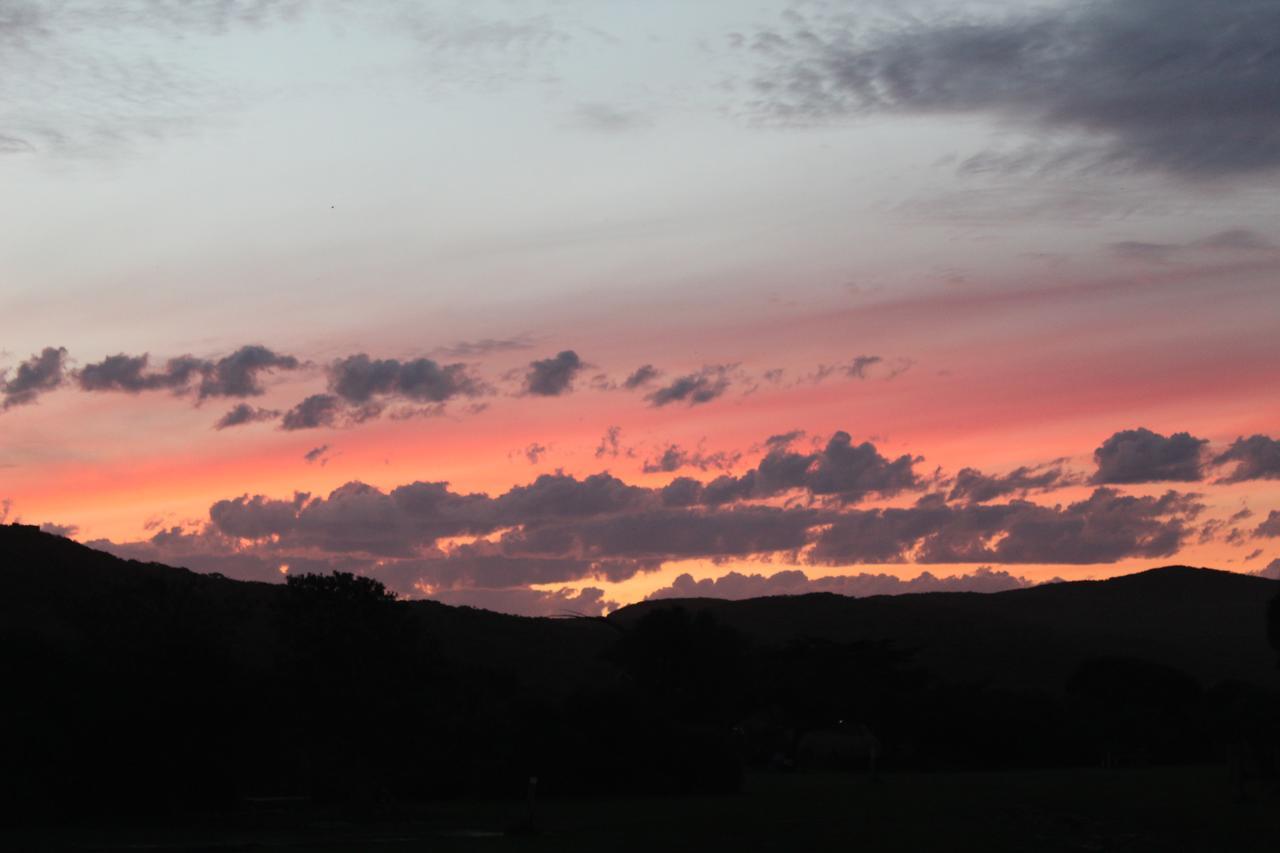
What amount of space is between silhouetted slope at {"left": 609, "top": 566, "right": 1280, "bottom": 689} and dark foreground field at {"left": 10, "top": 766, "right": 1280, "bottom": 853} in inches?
2845

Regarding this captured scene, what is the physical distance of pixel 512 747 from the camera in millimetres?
53594

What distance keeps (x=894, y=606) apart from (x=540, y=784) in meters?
113

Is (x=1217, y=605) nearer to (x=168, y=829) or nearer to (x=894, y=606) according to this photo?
(x=894, y=606)

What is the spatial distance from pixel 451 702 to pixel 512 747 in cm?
515

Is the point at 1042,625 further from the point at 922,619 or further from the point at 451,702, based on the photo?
the point at 451,702

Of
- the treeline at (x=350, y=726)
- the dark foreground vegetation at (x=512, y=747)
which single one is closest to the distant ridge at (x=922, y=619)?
the treeline at (x=350, y=726)

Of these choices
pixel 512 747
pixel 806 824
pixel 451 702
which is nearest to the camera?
pixel 806 824

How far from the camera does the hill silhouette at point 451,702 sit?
43750 mm

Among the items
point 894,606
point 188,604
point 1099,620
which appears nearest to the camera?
point 188,604

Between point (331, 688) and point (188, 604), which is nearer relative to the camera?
point (331, 688)

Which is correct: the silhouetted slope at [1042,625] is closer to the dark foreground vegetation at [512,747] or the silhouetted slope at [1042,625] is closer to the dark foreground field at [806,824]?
the dark foreground vegetation at [512,747]

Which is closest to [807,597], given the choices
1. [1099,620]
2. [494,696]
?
[1099,620]

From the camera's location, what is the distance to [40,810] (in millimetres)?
42250

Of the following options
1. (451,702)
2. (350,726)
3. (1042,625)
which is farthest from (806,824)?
(1042,625)
